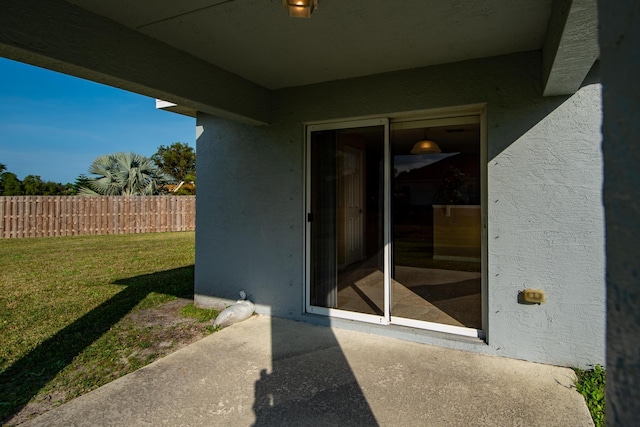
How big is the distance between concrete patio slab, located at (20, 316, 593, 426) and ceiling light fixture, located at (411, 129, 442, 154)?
8.54ft

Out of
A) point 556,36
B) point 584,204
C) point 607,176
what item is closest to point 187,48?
point 556,36

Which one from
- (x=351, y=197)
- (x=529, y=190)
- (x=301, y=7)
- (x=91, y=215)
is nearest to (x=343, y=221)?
(x=351, y=197)

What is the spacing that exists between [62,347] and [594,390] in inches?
181

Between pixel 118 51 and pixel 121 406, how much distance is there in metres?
2.54

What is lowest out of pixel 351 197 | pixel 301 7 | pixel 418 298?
pixel 418 298

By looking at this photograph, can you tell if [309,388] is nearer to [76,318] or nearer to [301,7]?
[301,7]

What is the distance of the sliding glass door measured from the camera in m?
3.63

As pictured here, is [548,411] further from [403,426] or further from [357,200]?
[357,200]

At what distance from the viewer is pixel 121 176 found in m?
15.4

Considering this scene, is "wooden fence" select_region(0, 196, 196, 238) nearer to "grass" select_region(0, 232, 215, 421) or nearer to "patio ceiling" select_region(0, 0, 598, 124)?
"grass" select_region(0, 232, 215, 421)

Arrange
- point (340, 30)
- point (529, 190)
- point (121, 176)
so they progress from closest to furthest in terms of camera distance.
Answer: point (340, 30) < point (529, 190) < point (121, 176)

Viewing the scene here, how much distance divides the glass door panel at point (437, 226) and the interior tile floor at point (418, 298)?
0.01 meters

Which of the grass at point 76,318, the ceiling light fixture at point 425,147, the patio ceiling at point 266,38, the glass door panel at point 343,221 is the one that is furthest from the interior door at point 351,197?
the grass at point 76,318

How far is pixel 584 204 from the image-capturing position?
109 inches
